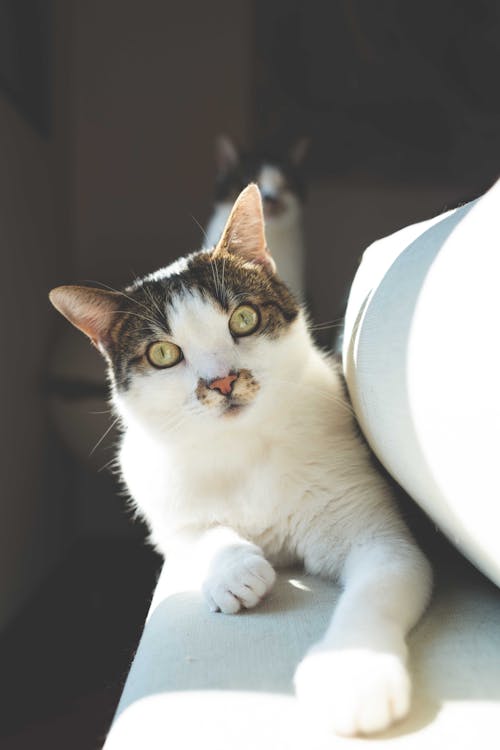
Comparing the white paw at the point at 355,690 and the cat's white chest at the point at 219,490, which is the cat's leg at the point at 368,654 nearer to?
the white paw at the point at 355,690

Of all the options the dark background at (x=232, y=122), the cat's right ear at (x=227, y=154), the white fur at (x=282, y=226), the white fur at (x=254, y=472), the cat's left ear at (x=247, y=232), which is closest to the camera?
the white fur at (x=254, y=472)

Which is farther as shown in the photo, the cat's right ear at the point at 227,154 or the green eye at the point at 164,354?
the cat's right ear at the point at 227,154

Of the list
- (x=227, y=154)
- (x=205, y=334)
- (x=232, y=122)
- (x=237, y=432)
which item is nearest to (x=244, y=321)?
(x=205, y=334)

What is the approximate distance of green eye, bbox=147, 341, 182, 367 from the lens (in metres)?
1.05

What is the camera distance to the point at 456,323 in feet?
1.97

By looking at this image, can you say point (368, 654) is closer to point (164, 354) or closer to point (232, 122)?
point (164, 354)

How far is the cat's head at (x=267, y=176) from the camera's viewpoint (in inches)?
90.5

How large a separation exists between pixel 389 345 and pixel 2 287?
4.78ft

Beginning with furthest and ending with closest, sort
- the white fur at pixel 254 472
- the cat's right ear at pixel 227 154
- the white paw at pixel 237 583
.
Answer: the cat's right ear at pixel 227 154
the white fur at pixel 254 472
the white paw at pixel 237 583

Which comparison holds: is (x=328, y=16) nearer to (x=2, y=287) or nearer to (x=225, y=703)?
(x=2, y=287)

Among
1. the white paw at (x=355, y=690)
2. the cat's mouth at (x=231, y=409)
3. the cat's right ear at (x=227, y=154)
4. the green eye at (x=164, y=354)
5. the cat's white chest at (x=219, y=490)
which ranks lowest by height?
the cat's white chest at (x=219, y=490)

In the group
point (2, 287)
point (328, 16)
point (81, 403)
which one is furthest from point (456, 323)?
point (328, 16)

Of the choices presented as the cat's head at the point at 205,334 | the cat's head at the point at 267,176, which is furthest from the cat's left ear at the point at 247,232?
the cat's head at the point at 267,176

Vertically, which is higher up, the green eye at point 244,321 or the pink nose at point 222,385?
the green eye at point 244,321
